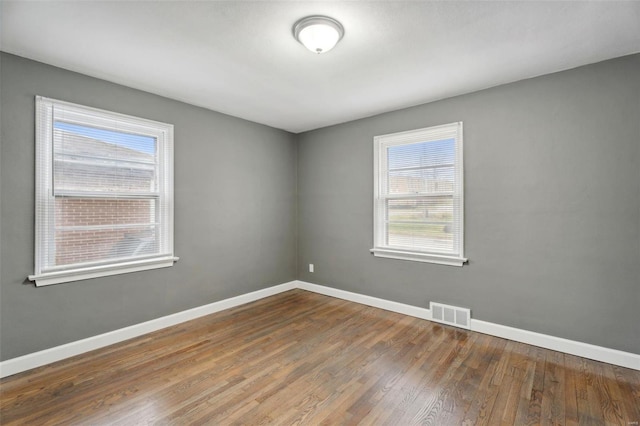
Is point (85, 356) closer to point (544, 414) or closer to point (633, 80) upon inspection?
point (544, 414)

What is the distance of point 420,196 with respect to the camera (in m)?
3.74

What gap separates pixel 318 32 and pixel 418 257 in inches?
108

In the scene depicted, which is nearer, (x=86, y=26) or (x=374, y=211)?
(x=86, y=26)

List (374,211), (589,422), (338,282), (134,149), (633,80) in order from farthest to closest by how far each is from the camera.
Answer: (338,282) < (374,211) < (134,149) < (633,80) < (589,422)

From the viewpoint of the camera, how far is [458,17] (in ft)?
6.67

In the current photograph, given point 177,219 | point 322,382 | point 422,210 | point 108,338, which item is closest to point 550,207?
point 422,210

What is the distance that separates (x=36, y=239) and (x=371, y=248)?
3567 mm

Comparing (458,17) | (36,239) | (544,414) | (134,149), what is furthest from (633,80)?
(36,239)

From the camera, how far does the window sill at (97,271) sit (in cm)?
263

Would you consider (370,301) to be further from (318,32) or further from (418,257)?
(318,32)

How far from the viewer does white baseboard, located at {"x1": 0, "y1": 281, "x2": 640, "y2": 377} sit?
2.52 meters

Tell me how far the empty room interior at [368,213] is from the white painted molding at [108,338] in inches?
0.8

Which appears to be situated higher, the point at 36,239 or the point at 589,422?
the point at 36,239

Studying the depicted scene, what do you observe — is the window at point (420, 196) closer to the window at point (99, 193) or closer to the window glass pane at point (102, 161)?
the window at point (99, 193)
